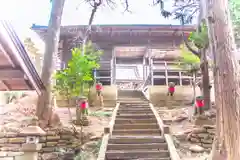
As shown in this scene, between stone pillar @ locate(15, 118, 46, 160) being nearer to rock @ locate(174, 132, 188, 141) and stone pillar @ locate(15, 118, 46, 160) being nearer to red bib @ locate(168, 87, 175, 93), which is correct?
rock @ locate(174, 132, 188, 141)

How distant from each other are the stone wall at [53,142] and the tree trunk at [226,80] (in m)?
4.47

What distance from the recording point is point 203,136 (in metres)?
7.29

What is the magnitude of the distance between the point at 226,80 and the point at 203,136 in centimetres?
357

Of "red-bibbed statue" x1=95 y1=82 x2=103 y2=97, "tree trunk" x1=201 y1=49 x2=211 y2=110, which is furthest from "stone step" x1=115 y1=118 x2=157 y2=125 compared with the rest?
"red-bibbed statue" x1=95 y1=82 x2=103 y2=97

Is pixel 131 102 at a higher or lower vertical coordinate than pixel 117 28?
lower

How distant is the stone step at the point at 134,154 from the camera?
20.3ft

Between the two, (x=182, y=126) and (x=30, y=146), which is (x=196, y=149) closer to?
(x=182, y=126)

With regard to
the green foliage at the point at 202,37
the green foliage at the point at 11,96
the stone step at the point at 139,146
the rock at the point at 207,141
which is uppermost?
the green foliage at the point at 202,37

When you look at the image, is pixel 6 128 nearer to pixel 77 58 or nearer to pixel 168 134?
pixel 77 58

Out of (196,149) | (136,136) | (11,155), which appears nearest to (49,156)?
(11,155)

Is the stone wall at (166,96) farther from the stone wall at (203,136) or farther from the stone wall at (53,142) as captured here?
the stone wall at (53,142)

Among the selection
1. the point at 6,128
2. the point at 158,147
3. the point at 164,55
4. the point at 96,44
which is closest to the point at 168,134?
the point at 158,147

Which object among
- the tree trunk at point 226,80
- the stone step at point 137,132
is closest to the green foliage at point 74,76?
the stone step at point 137,132

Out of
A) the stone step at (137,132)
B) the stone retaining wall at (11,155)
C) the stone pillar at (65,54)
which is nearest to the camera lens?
the stone retaining wall at (11,155)
